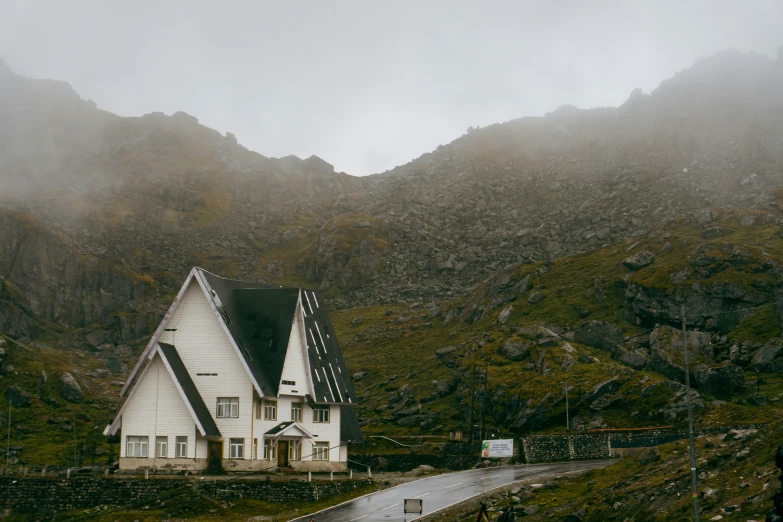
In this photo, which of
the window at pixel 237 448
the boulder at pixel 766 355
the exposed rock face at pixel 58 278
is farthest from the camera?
the exposed rock face at pixel 58 278

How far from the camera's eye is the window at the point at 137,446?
2429 inches

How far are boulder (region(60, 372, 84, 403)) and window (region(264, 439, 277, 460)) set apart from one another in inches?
3007

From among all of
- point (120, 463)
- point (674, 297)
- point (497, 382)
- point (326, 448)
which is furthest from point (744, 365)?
point (120, 463)

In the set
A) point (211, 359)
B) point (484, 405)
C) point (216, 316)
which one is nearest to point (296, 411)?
point (211, 359)

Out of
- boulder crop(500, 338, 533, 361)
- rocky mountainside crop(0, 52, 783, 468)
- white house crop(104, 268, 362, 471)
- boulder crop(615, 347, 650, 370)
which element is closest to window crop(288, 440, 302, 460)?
white house crop(104, 268, 362, 471)

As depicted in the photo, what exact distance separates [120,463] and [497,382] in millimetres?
53235

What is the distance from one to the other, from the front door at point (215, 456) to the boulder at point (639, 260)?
3222 inches

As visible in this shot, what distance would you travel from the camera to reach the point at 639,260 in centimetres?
12925

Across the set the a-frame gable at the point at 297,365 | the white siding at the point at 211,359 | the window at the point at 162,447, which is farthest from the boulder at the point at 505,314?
the window at the point at 162,447

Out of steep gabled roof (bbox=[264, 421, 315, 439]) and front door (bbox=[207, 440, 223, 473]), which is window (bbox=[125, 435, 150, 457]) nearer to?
front door (bbox=[207, 440, 223, 473])

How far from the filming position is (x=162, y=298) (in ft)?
604

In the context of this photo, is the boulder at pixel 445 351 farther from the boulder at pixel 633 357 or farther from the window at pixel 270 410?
the window at pixel 270 410

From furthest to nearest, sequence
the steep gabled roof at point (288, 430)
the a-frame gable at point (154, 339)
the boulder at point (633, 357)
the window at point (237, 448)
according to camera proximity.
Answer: the boulder at point (633, 357), the steep gabled roof at point (288, 430), the window at point (237, 448), the a-frame gable at point (154, 339)

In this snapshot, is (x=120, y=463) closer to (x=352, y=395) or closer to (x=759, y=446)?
(x=352, y=395)
